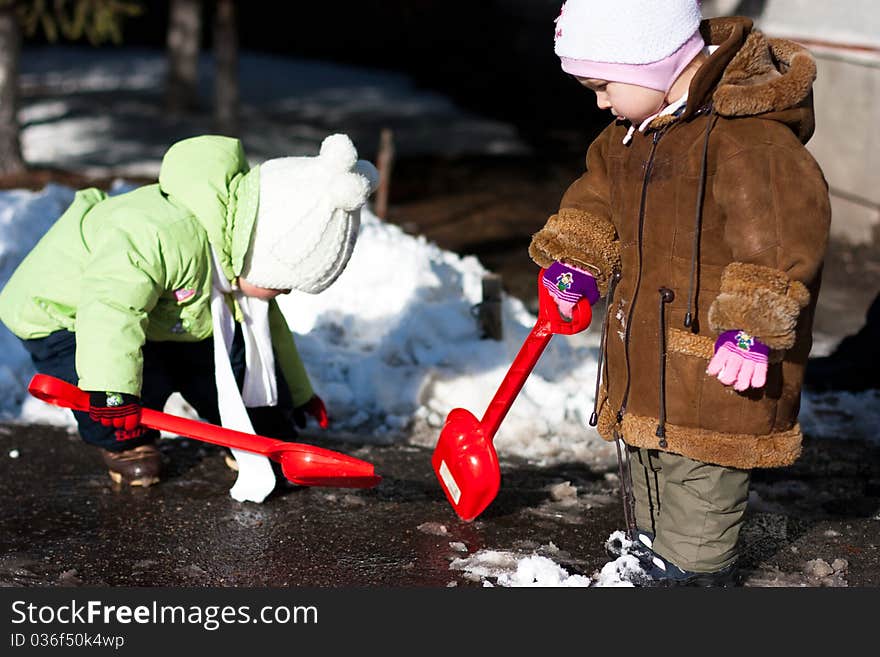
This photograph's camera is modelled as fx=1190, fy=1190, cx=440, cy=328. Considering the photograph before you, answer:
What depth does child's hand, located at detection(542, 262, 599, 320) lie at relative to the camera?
330 cm

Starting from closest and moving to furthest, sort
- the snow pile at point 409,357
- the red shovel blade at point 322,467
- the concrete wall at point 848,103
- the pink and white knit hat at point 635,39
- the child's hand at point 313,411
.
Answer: the pink and white knit hat at point 635,39, the red shovel blade at point 322,467, the child's hand at point 313,411, the snow pile at point 409,357, the concrete wall at point 848,103

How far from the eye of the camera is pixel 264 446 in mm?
3680

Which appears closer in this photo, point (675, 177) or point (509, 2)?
point (675, 177)

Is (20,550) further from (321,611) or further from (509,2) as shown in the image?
(509,2)

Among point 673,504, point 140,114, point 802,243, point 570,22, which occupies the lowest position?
point 140,114

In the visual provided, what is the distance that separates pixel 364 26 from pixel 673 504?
15.1 metres

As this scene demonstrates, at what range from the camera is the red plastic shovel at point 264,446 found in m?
3.58

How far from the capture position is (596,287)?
333cm

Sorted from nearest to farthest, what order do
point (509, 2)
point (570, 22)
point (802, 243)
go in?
point (802, 243) → point (570, 22) → point (509, 2)

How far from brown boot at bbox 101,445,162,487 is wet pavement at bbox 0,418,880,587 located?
0.12 feet

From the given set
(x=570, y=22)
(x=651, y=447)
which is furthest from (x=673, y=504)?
(x=570, y=22)

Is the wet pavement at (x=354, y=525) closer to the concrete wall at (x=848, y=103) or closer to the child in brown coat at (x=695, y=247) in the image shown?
the child in brown coat at (x=695, y=247)

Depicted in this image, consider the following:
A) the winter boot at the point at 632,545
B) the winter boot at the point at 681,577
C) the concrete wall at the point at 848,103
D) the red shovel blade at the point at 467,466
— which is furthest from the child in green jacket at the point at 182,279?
the concrete wall at the point at 848,103

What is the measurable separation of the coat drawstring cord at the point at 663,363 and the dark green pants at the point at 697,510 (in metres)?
0.12
